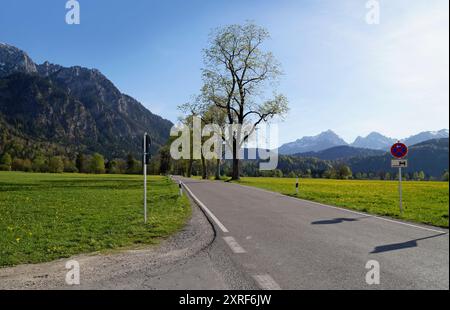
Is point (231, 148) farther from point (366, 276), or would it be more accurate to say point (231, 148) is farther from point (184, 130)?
point (366, 276)

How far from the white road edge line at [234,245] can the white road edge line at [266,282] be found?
5.36ft

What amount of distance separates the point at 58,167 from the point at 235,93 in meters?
102

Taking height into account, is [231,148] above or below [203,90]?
below

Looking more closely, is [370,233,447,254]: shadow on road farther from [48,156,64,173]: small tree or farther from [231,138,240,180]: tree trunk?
[48,156,64,173]: small tree

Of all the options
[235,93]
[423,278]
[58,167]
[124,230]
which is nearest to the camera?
[423,278]

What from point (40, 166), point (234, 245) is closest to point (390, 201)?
point (234, 245)

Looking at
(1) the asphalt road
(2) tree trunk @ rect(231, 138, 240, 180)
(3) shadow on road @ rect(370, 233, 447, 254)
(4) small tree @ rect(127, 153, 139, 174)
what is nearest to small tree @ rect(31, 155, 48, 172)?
(4) small tree @ rect(127, 153, 139, 174)

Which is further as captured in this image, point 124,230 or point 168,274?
point 124,230

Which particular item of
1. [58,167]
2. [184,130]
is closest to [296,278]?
[184,130]

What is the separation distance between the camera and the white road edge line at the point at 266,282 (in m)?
4.79

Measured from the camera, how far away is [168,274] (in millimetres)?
5594

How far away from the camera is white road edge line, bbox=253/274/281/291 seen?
15.7 ft

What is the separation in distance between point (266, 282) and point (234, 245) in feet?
8.42

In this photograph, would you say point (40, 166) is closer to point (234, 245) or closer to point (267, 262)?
point (234, 245)
